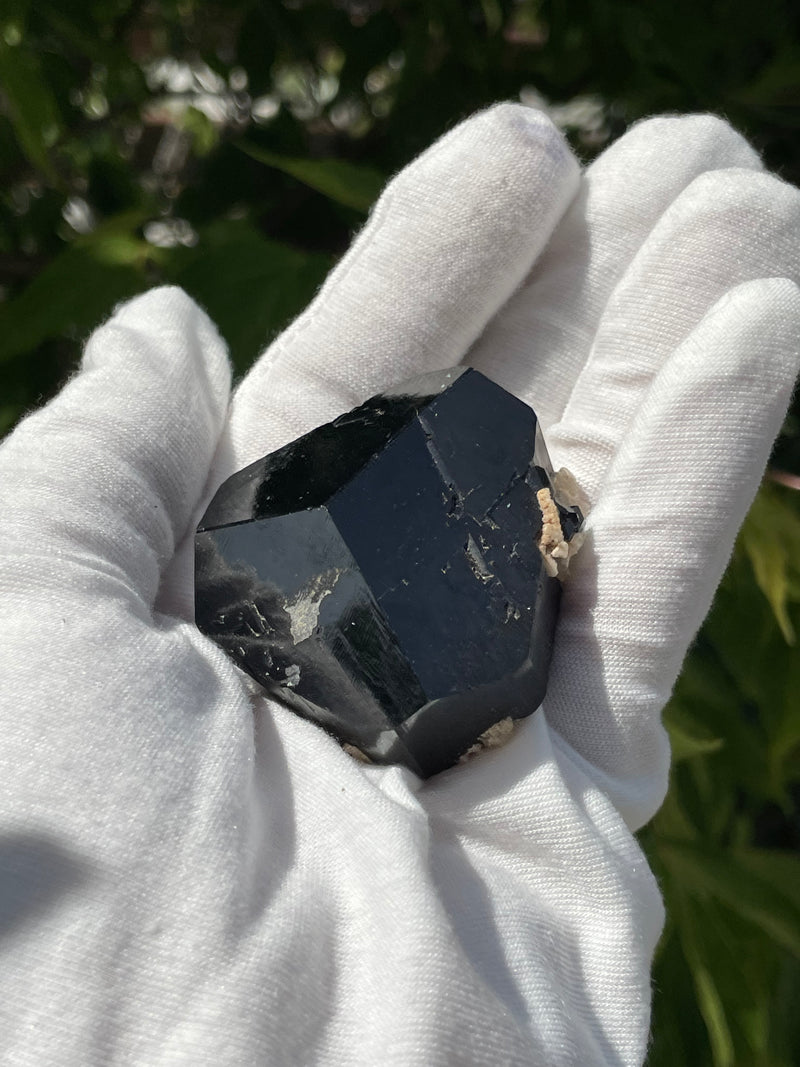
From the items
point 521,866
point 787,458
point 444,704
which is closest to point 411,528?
point 444,704

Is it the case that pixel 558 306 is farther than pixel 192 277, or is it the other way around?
pixel 192 277

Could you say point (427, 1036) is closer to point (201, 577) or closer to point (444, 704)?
point (444, 704)

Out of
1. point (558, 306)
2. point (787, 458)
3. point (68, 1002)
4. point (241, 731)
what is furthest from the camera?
point (787, 458)

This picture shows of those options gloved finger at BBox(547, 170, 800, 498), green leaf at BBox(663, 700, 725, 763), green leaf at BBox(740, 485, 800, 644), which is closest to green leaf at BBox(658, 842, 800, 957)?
green leaf at BBox(663, 700, 725, 763)

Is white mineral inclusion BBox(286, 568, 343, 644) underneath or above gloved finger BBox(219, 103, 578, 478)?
underneath

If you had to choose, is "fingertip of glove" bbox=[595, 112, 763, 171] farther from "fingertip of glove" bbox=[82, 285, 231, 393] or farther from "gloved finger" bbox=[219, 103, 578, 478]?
"fingertip of glove" bbox=[82, 285, 231, 393]

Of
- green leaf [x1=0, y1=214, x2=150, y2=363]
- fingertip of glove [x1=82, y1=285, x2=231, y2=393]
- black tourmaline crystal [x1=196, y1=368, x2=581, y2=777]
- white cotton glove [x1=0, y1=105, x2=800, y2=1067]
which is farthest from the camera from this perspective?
green leaf [x1=0, y1=214, x2=150, y2=363]

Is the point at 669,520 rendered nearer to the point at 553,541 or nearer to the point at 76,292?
the point at 553,541
